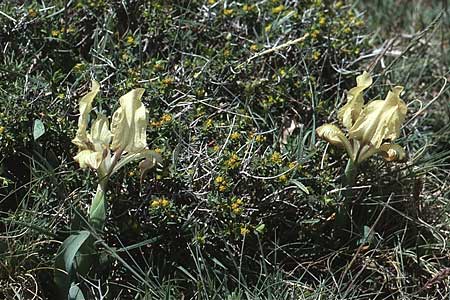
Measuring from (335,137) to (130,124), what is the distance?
0.50 metres

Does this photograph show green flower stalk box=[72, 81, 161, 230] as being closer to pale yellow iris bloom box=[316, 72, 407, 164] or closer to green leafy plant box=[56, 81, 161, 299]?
green leafy plant box=[56, 81, 161, 299]

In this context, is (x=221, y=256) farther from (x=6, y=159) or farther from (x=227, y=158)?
(x=6, y=159)

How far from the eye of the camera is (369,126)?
1.85 m

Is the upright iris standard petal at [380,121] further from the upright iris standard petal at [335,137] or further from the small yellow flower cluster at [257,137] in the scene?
the small yellow flower cluster at [257,137]

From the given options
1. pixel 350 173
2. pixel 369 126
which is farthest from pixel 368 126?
pixel 350 173

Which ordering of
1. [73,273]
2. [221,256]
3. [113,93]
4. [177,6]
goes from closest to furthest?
[73,273], [221,256], [113,93], [177,6]

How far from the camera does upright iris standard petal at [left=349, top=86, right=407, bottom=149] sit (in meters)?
1.85

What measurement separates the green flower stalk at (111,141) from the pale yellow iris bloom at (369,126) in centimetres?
45

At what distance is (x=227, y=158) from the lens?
1965mm

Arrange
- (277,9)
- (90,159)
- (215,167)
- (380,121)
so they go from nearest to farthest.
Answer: (90,159) → (380,121) → (215,167) → (277,9)

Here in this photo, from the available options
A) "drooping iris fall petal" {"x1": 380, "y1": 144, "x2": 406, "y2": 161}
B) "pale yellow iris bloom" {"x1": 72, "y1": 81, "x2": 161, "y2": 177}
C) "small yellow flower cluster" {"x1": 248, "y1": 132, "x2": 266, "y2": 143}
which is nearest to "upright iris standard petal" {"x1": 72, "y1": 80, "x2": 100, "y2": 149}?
"pale yellow iris bloom" {"x1": 72, "y1": 81, "x2": 161, "y2": 177}

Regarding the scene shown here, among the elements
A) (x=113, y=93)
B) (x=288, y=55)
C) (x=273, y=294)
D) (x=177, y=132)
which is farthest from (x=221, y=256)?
(x=288, y=55)

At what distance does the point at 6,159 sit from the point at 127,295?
1.48 ft

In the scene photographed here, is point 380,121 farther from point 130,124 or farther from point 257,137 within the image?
point 130,124
